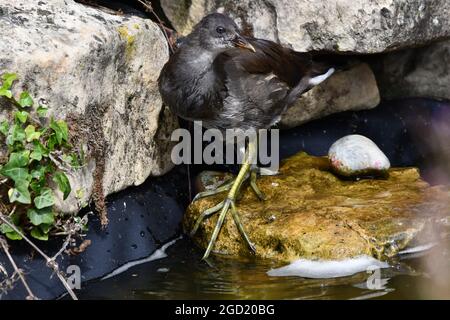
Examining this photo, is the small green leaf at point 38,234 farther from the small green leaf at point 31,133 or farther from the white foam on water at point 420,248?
the white foam on water at point 420,248

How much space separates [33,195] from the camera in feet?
12.9

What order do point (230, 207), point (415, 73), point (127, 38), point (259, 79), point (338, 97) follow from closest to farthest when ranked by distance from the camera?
point (127, 38) → point (230, 207) → point (259, 79) → point (338, 97) → point (415, 73)

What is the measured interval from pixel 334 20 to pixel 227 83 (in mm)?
930

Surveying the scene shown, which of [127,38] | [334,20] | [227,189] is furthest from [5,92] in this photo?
[334,20]

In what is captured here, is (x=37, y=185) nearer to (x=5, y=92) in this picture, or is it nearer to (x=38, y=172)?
(x=38, y=172)

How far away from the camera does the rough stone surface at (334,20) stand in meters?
5.09

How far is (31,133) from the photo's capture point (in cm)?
385

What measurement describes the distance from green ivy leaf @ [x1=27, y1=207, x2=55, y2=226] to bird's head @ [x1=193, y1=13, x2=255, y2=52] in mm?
1421

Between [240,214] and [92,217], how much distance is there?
2.86 ft

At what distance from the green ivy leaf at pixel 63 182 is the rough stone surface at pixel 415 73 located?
10.00 ft

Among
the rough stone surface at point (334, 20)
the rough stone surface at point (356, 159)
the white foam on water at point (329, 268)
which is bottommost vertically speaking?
the white foam on water at point (329, 268)

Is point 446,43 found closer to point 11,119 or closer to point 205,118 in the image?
point 205,118

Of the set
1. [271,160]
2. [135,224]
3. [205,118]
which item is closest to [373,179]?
[271,160]

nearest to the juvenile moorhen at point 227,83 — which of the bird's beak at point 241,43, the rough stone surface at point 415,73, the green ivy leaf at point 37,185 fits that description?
the bird's beak at point 241,43
